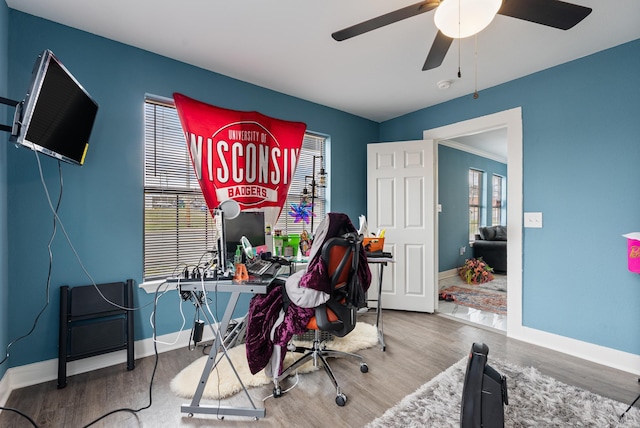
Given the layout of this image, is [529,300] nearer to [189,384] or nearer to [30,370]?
[189,384]

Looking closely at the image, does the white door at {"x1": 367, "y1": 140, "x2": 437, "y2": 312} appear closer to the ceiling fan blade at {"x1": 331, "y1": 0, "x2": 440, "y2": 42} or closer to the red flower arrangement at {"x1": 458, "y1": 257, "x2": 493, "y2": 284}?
the red flower arrangement at {"x1": 458, "y1": 257, "x2": 493, "y2": 284}

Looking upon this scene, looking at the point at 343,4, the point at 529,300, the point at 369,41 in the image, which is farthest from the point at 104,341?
the point at 529,300

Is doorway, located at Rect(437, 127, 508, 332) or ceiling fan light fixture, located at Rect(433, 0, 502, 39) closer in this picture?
ceiling fan light fixture, located at Rect(433, 0, 502, 39)

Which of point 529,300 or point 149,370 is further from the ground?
point 529,300

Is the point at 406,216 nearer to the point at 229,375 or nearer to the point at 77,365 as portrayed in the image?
the point at 229,375

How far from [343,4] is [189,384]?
2796 mm

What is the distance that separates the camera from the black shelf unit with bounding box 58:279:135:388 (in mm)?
1996

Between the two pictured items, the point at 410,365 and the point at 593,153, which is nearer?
the point at 410,365

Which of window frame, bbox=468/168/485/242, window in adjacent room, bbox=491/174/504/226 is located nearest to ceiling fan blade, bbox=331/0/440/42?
window frame, bbox=468/168/485/242

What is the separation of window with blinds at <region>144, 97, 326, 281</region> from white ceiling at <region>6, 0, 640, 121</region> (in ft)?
2.08

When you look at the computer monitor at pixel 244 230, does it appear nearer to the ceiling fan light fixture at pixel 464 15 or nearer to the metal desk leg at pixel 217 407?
the metal desk leg at pixel 217 407

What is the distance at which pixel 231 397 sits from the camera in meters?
1.83

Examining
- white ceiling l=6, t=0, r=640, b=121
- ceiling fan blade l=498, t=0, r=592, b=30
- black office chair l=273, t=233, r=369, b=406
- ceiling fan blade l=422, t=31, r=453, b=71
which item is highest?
white ceiling l=6, t=0, r=640, b=121

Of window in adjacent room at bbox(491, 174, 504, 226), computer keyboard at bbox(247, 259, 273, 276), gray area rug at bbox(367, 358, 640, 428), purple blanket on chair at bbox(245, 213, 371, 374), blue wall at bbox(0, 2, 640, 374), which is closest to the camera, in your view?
gray area rug at bbox(367, 358, 640, 428)
